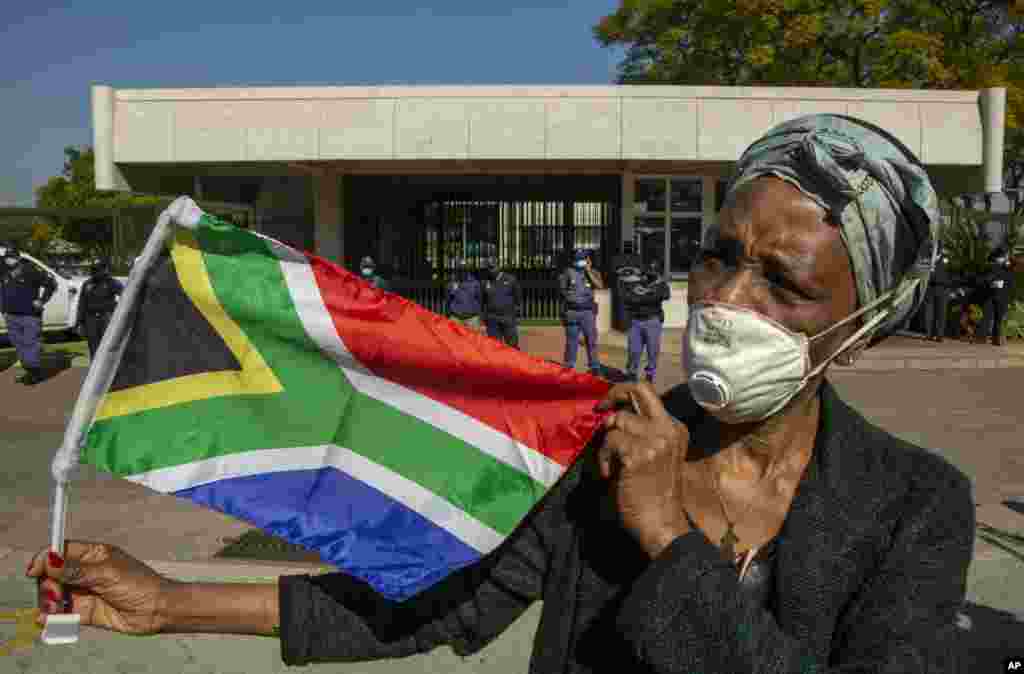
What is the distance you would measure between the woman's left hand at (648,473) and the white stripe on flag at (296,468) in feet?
1.72

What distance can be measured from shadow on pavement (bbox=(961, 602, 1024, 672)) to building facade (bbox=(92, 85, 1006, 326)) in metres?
13.2

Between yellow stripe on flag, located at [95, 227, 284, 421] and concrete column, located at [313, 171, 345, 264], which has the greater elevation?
concrete column, located at [313, 171, 345, 264]

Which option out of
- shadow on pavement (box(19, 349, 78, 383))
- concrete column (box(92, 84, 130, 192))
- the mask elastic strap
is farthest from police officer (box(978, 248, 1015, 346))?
the mask elastic strap

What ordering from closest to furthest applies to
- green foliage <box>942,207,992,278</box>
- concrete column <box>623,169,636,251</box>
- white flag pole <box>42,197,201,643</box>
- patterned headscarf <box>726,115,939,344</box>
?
patterned headscarf <box>726,115,939,344</box> < white flag pole <box>42,197,201,643</box> < green foliage <box>942,207,992,278</box> < concrete column <box>623,169,636,251</box>

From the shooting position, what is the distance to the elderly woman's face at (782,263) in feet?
5.08

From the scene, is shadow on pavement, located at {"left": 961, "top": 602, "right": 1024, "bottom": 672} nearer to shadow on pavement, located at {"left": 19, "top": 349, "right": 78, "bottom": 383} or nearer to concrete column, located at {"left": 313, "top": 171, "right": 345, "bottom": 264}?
shadow on pavement, located at {"left": 19, "top": 349, "right": 78, "bottom": 383}

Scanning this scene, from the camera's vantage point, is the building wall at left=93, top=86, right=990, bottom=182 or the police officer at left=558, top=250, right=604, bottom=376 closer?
the police officer at left=558, top=250, right=604, bottom=376

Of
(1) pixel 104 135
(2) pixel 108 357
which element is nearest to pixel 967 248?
(1) pixel 104 135

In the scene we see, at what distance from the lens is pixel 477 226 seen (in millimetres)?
22109

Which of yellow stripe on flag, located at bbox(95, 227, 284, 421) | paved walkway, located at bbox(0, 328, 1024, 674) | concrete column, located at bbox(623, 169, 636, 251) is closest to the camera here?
yellow stripe on flag, located at bbox(95, 227, 284, 421)

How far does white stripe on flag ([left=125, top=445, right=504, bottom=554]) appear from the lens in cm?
188

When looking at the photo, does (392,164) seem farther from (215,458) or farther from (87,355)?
(215,458)

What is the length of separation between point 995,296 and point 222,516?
49.0ft

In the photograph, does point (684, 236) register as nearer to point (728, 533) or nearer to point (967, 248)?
point (967, 248)
